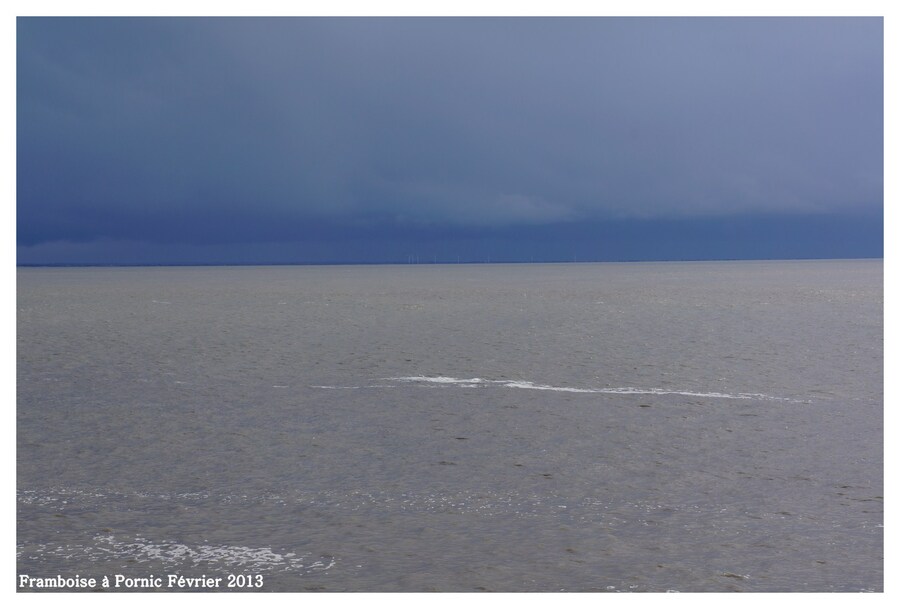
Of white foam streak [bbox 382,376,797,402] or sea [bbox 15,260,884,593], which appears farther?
white foam streak [bbox 382,376,797,402]

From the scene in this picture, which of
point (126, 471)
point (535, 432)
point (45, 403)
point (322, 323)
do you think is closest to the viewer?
point (126, 471)

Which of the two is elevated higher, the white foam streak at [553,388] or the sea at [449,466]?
the white foam streak at [553,388]

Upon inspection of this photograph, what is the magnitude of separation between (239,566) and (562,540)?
1.87 metres

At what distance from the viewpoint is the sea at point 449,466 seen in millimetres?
5227

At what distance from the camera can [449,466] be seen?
7602 mm

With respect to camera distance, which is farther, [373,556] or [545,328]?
[545,328]

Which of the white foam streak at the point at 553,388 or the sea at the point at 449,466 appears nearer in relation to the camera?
the sea at the point at 449,466

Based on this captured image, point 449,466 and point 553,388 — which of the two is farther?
point 553,388

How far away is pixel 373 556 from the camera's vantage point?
539 centimetres

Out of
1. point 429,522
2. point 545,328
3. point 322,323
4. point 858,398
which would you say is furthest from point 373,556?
point 322,323

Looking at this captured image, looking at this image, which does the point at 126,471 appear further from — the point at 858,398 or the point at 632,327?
the point at 632,327

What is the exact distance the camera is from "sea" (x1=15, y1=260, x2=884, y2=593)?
17.1 feet

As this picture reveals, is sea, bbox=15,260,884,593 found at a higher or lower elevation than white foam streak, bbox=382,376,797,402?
lower

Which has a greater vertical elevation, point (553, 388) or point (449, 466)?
point (553, 388)
